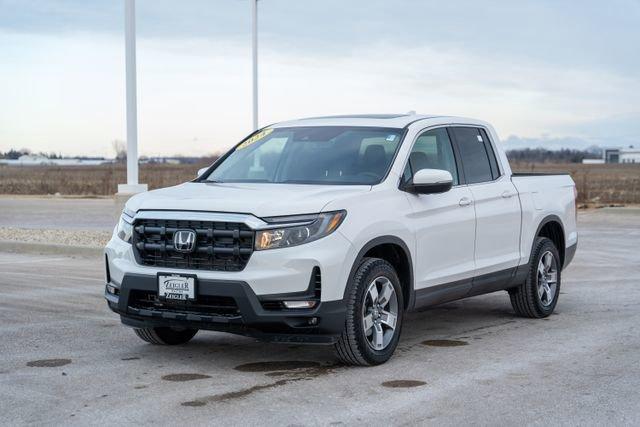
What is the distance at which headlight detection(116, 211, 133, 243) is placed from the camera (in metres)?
7.81

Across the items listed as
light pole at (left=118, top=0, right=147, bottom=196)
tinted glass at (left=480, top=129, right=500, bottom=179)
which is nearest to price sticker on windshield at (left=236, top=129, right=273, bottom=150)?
tinted glass at (left=480, top=129, right=500, bottom=179)

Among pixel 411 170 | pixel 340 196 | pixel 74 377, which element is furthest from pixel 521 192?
pixel 74 377

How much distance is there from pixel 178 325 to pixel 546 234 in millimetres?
4874

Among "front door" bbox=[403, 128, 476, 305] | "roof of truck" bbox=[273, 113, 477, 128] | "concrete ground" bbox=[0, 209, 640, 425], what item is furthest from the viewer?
"roof of truck" bbox=[273, 113, 477, 128]

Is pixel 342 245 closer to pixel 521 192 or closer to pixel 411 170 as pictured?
pixel 411 170

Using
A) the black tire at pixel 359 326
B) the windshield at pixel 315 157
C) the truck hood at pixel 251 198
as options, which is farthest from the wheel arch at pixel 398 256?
the windshield at pixel 315 157

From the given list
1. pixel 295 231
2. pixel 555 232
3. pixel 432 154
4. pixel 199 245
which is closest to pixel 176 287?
pixel 199 245

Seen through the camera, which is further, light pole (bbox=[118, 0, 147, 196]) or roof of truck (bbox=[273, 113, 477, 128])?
light pole (bbox=[118, 0, 147, 196])

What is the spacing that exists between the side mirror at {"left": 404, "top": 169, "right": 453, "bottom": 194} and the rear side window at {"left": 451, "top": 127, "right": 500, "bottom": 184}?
3.51 feet

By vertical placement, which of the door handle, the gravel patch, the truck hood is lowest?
the gravel patch

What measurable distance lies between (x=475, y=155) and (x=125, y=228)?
351cm

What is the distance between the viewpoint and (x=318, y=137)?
8.94 metres

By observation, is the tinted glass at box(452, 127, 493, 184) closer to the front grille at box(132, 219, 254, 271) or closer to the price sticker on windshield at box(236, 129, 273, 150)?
the price sticker on windshield at box(236, 129, 273, 150)

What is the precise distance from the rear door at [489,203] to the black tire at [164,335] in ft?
8.70
